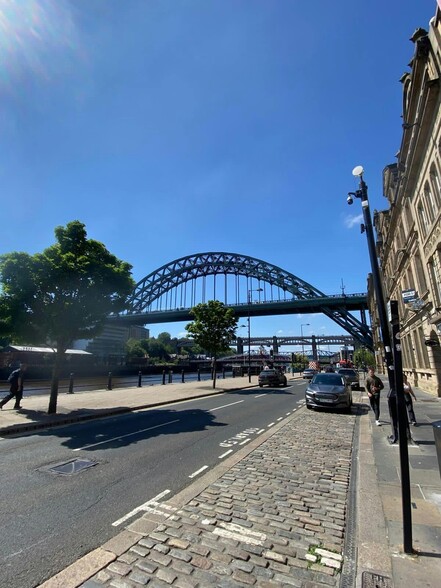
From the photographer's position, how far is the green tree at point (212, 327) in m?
30.0

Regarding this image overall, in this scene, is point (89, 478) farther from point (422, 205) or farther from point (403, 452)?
point (422, 205)

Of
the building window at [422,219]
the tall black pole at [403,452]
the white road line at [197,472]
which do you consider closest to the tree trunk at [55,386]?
the white road line at [197,472]

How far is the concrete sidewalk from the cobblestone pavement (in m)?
0.01

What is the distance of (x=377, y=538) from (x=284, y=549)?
120cm

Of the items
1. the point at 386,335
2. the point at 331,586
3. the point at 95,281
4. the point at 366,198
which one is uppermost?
the point at 366,198

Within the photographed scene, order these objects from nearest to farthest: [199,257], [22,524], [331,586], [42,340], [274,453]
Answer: [331,586] → [22,524] → [274,453] → [42,340] → [199,257]

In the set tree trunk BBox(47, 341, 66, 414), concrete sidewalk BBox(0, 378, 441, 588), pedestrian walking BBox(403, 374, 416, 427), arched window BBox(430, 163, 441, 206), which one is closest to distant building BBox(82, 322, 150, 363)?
tree trunk BBox(47, 341, 66, 414)

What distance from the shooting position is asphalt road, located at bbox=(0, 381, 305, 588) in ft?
12.7

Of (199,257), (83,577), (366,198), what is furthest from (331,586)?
(199,257)

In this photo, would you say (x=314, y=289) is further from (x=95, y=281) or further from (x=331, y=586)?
(x=331, y=586)

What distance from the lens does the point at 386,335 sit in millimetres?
9258

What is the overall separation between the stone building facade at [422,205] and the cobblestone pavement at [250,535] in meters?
6.82

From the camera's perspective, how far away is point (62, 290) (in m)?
14.4

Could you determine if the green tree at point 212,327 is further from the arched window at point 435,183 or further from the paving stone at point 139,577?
the paving stone at point 139,577
